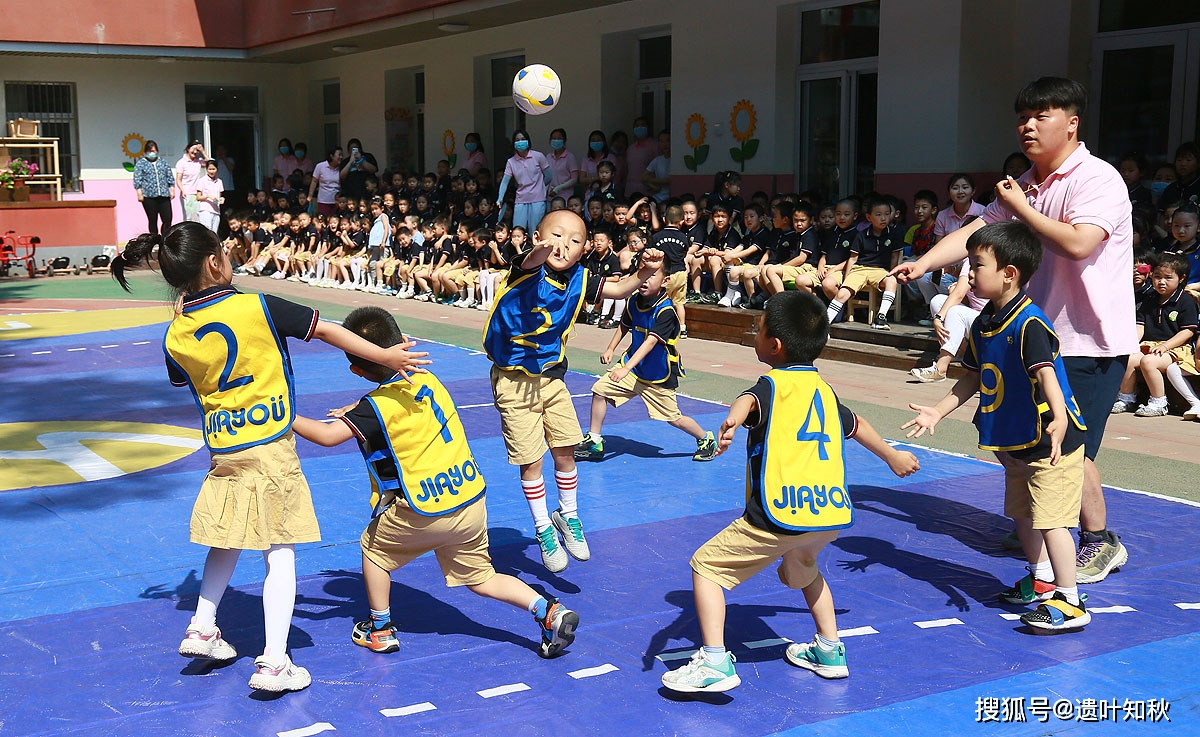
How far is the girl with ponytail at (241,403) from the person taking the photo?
13.2 feet

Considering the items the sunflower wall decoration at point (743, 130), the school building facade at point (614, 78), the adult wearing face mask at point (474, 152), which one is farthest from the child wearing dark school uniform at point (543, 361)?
the adult wearing face mask at point (474, 152)

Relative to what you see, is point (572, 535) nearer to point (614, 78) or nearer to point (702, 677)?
point (702, 677)

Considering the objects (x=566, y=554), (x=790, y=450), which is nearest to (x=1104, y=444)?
(x=566, y=554)

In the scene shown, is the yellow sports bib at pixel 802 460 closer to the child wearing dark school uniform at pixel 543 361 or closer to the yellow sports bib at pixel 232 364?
the child wearing dark school uniform at pixel 543 361

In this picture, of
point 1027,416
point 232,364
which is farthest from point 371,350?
point 1027,416

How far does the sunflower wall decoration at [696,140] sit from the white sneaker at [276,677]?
12830mm

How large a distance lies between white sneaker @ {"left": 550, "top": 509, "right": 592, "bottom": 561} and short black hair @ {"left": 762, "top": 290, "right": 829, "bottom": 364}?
5.84 feet

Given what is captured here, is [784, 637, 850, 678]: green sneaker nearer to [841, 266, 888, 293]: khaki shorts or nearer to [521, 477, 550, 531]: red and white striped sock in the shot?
[521, 477, 550, 531]: red and white striped sock

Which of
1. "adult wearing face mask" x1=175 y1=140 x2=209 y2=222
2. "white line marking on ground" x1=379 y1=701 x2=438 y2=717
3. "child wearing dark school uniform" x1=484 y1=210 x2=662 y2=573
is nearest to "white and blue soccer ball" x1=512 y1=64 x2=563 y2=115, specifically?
"child wearing dark school uniform" x1=484 y1=210 x2=662 y2=573

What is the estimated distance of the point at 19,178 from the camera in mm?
22078

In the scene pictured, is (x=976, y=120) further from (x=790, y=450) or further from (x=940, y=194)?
(x=790, y=450)

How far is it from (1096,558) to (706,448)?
277 cm

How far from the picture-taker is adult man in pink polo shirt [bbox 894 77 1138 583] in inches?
190

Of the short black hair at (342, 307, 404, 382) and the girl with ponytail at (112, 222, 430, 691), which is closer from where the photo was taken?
the girl with ponytail at (112, 222, 430, 691)
